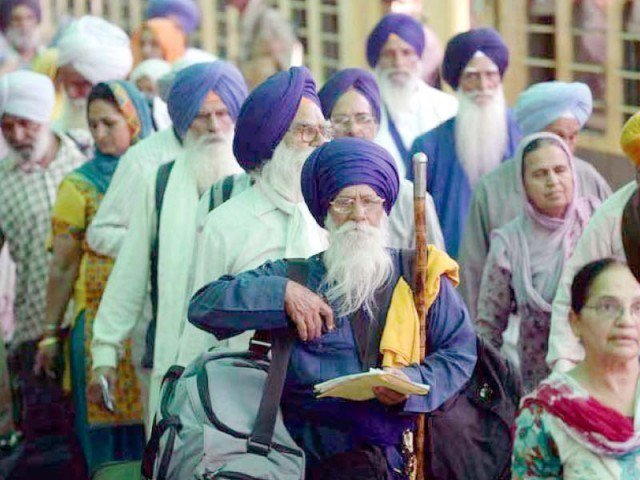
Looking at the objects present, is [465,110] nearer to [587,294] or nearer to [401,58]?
[401,58]

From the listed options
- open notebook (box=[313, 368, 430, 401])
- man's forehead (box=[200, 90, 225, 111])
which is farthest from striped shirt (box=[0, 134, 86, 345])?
open notebook (box=[313, 368, 430, 401])

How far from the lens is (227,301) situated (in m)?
6.15

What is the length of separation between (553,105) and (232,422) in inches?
154

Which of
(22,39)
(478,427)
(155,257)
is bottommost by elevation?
(478,427)

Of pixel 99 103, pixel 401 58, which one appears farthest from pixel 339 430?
pixel 401 58

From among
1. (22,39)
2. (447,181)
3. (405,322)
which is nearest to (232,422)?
(405,322)

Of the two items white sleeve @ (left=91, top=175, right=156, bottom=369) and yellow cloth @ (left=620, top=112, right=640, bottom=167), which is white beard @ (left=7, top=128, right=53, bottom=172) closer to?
white sleeve @ (left=91, top=175, right=156, bottom=369)

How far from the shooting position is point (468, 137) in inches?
393

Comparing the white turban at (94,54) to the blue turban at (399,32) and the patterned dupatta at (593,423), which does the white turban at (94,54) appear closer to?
the blue turban at (399,32)

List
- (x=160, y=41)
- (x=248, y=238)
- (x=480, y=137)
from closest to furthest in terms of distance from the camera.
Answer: (x=248, y=238) < (x=480, y=137) < (x=160, y=41)

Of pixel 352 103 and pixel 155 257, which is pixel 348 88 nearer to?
pixel 352 103

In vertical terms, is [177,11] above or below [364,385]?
above

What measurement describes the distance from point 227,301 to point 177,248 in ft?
5.75

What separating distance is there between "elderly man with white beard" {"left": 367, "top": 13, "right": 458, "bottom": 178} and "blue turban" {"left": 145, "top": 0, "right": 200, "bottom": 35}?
5.17 m
